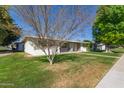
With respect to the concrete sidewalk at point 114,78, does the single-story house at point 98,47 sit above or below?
above

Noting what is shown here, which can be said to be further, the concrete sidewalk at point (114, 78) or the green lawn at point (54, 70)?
the green lawn at point (54, 70)

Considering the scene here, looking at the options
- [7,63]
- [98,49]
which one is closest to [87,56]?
[98,49]

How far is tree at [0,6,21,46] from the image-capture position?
495 inches

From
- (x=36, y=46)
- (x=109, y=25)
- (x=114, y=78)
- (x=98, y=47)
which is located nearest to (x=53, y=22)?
(x=36, y=46)

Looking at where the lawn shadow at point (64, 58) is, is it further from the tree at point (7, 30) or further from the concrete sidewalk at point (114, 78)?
the tree at point (7, 30)

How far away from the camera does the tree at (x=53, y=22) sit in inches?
488

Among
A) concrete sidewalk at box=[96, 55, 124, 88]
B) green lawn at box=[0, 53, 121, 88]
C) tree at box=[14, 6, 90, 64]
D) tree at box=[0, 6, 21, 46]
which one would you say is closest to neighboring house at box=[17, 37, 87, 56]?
tree at box=[14, 6, 90, 64]

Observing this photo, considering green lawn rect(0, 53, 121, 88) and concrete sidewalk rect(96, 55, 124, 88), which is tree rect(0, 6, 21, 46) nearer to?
green lawn rect(0, 53, 121, 88)

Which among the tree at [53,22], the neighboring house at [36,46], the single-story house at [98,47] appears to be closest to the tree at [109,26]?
the single-story house at [98,47]

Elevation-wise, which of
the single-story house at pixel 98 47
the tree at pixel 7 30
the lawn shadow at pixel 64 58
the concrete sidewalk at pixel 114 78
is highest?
the tree at pixel 7 30

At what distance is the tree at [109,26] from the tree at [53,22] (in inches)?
24.3

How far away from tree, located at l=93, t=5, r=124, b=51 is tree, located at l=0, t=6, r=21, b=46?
11.5 ft

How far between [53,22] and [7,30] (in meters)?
2.08

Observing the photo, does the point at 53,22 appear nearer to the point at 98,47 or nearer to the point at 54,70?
the point at 54,70
